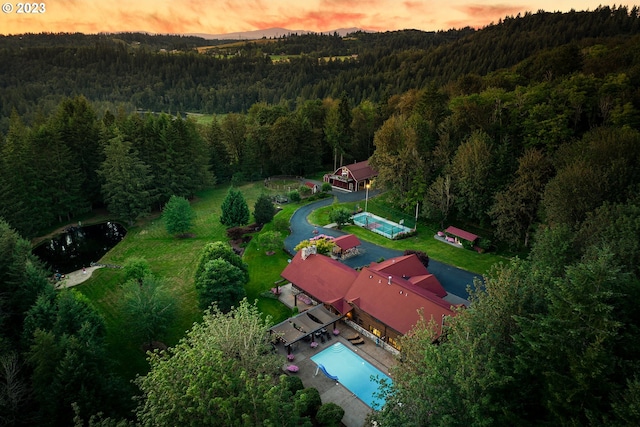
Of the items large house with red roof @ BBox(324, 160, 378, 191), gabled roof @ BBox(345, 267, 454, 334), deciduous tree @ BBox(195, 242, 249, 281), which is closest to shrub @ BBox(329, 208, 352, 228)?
large house with red roof @ BBox(324, 160, 378, 191)

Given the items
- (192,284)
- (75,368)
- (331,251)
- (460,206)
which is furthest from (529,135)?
(75,368)

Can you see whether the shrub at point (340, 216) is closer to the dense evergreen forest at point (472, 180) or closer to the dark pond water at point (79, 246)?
the dense evergreen forest at point (472, 180)

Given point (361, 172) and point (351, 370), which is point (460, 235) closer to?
point (351, 370)

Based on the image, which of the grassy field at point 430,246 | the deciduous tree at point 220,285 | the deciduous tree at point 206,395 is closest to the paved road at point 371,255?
the grassy field at point 430,246

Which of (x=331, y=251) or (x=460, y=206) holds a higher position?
(x=460, y=206)

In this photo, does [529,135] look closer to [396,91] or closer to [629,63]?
[629,63]

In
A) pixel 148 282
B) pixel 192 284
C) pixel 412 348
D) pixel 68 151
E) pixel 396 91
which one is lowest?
pixel 192 284
